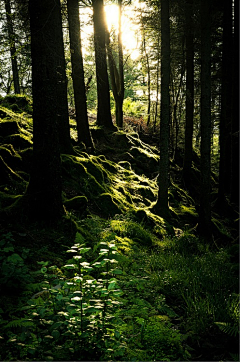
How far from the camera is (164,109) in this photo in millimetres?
10008

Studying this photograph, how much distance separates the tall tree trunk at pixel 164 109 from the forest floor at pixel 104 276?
59cm

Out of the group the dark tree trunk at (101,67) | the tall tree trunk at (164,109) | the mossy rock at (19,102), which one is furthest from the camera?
the dark tree trunk at (101,67)

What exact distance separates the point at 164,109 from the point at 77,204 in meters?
4.91

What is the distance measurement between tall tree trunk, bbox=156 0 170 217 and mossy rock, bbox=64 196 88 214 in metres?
3.91

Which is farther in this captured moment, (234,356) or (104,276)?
(104,276)

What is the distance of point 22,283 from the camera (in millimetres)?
3754

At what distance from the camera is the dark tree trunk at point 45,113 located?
5.63 meters

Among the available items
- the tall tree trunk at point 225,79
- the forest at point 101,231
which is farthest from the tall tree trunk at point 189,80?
the tall tree trunk at point 225,79

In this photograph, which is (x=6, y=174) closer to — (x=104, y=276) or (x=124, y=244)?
(x=124, y=244)

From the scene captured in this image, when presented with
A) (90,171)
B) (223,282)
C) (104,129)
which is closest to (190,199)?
(104,129)

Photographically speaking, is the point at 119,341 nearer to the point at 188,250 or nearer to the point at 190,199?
the point at 188,250

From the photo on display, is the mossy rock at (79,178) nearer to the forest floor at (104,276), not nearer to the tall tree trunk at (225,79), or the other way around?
the forest floor at (104,276)

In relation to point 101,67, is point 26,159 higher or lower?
lower

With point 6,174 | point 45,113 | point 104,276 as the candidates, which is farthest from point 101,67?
point 104,276
